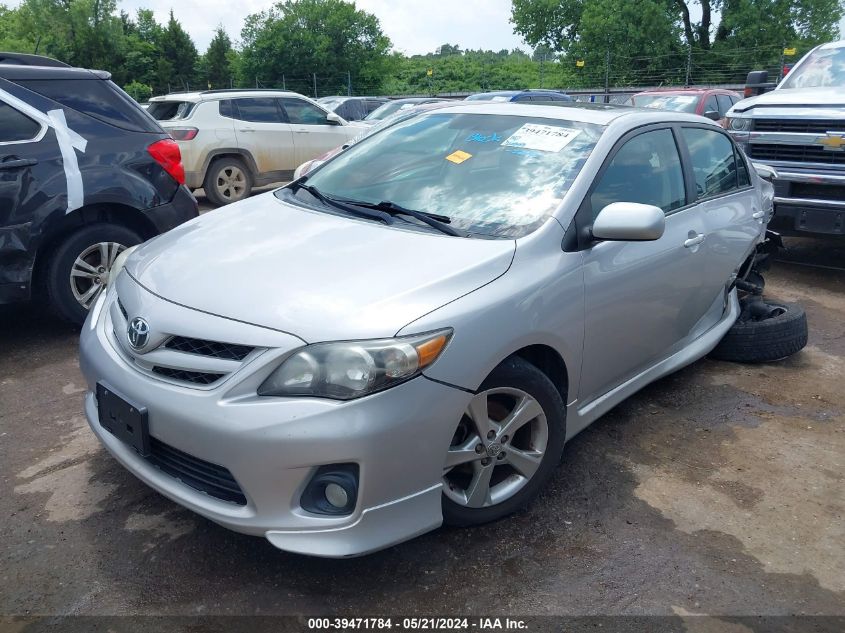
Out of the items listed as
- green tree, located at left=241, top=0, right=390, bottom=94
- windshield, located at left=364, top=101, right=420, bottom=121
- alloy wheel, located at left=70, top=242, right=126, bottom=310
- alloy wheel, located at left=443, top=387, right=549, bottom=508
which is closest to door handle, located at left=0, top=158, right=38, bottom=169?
alloy wheel, located at left=70, top=242, right=126, bottom=310

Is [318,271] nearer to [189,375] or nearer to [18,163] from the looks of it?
[189,375]

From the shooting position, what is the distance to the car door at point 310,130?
436 inches

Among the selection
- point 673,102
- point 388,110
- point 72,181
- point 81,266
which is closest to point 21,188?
point 72,181

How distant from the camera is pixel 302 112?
11.3 meters

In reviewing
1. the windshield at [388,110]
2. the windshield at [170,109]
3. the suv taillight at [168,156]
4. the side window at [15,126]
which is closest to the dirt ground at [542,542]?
the side window at [15,126]

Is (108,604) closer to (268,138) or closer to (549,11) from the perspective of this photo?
(268,138)

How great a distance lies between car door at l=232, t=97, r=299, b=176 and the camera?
34.3ft

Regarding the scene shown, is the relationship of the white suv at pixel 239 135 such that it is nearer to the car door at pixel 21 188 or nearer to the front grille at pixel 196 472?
the car door at pixel 21 188

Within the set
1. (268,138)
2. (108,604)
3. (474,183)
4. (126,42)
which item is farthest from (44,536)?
(126,42)

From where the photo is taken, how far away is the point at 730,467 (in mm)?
3398

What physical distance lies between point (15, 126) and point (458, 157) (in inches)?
113

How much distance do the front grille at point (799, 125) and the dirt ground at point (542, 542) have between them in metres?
3.53

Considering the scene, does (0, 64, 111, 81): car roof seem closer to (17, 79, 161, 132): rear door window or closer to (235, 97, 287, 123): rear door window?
(17, 79, 161, 132): rear door window

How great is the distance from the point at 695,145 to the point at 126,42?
6190cm
